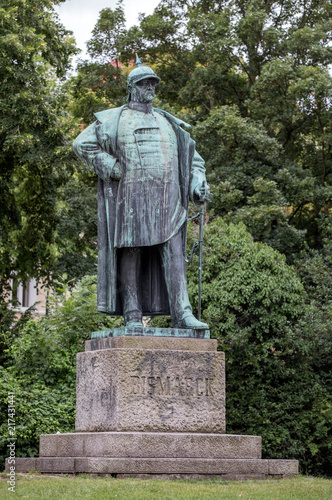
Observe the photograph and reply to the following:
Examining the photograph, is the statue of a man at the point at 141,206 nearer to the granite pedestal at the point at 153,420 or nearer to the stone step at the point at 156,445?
the granite pedestal at the point at 153,420

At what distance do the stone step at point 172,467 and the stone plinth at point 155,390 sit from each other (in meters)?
0.54

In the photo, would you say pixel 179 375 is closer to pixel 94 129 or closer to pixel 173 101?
pixel 94 129

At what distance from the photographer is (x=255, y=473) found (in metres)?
7.39

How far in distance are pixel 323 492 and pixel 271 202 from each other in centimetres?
1435

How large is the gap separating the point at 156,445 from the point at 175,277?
1.91 metres

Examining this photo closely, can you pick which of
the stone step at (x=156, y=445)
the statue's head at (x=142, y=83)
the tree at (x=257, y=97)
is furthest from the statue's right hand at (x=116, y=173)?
the tree at (x=257, y=97)

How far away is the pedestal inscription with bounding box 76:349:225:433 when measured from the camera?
7586 mm

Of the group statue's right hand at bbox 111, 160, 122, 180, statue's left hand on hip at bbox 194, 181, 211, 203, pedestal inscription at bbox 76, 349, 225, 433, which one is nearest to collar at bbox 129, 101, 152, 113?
statue's right hand at bbox 111, 160, 122, 180

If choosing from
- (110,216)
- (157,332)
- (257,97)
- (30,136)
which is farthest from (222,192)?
(157,332)

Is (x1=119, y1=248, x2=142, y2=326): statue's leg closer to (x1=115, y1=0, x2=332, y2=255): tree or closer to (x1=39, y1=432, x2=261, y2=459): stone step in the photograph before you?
(x1=39, y1=432, x2=261, y2=459): stone step

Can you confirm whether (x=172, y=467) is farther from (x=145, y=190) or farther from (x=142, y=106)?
(x=142, y=106)

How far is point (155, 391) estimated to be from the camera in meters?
7.68

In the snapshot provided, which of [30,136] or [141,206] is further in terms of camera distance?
[30,136]

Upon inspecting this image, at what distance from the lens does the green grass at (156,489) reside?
6.12 m
